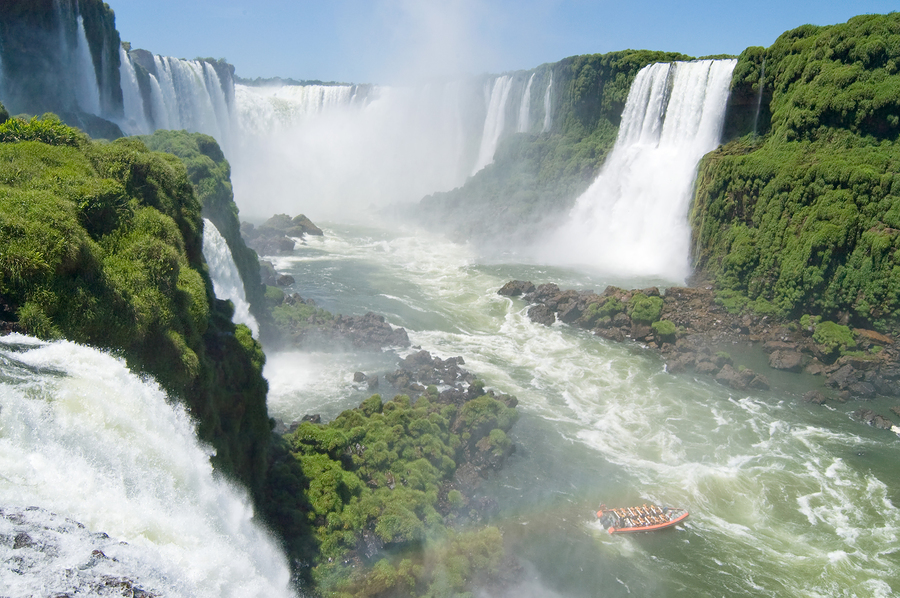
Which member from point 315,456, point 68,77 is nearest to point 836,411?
point 315,456

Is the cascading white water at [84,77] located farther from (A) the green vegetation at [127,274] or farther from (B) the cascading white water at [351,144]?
(A) the green vegetation at [127,274]

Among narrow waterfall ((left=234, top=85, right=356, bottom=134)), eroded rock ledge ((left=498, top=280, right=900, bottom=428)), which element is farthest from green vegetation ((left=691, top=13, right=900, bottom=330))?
narrow waterfall ((left=234, top=85, right=356, bottom=134))

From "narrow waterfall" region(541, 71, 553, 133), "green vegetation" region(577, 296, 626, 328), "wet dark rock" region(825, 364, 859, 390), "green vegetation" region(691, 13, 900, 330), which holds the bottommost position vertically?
"wet dark rock" region(825, 364, 859, 390)

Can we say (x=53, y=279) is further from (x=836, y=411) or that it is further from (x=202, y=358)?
(x=836, y=411)

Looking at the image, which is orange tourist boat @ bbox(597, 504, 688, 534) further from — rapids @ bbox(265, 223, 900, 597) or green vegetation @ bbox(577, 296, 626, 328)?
green vegetation @ bbox(577, 296, 626, 328)

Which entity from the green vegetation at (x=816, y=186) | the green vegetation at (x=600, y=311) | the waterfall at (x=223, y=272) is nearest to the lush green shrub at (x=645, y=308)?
the green vegetation at (x=600, y=311)

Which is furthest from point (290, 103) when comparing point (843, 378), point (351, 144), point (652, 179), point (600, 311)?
point (843, 378)
